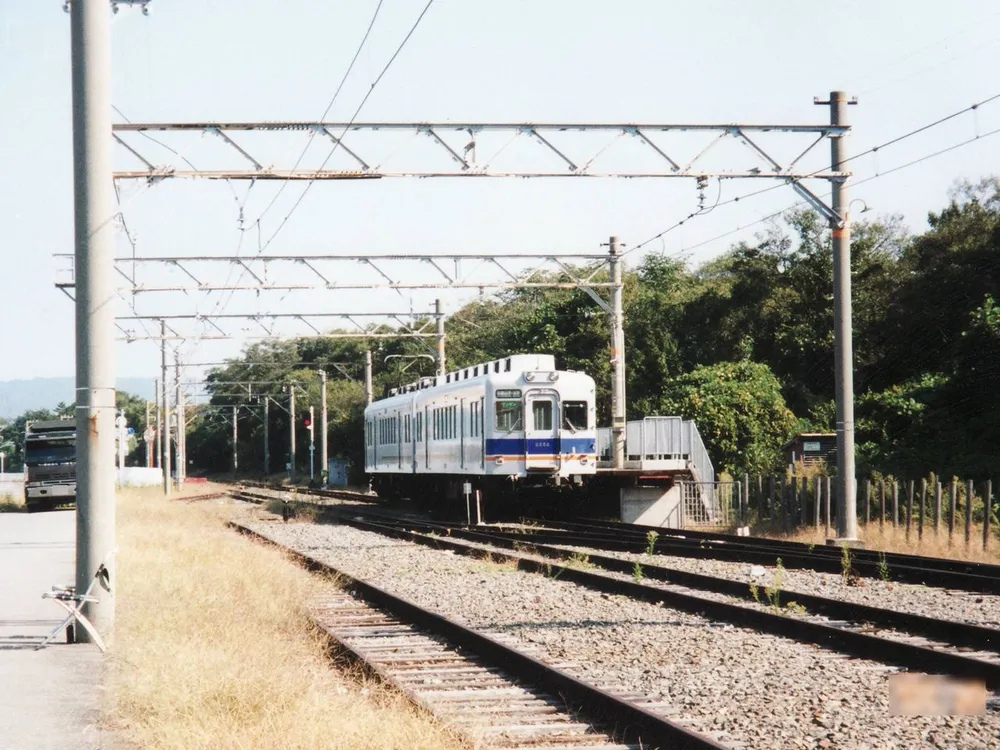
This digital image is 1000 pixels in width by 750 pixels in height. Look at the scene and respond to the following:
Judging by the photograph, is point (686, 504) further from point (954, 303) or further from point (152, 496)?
point (152, 496)

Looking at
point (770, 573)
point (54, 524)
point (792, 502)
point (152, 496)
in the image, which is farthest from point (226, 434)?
point (770, 573)

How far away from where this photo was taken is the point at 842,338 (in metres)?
21.7

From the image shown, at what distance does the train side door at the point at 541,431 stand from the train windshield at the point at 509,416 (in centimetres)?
18

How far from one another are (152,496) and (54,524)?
19.6 meters

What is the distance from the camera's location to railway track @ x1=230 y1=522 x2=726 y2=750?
7.68 metres

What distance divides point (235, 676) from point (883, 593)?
8.59 metres

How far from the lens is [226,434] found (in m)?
119

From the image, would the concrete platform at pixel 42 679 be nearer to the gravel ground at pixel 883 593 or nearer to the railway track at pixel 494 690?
the railway track at pixel 494 690

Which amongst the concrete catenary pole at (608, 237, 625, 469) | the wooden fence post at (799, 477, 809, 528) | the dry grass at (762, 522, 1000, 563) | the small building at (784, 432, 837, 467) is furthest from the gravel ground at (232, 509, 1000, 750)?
the small building at (784, 432, 837, 467)

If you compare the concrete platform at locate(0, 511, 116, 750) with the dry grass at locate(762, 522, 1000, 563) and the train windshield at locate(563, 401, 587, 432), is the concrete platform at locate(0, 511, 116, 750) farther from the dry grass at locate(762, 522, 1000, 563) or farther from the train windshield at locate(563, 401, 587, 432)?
the train windshield at locate(563, 401, 587, 432)

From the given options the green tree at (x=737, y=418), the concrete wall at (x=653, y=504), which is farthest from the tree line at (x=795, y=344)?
the concrete wall at (x=653, y=504)

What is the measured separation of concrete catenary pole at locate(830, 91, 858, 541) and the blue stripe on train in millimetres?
10900

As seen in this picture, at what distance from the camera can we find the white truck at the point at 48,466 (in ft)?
151

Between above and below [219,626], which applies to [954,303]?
above
